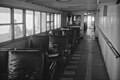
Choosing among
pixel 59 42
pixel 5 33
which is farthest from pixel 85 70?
pixel 5 33

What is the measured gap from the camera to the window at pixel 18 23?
16.4ft

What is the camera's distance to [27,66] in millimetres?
2803

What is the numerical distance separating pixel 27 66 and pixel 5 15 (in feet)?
6.71

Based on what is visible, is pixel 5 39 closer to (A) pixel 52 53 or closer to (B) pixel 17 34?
(B) pixel 17 34

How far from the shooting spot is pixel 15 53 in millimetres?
2867

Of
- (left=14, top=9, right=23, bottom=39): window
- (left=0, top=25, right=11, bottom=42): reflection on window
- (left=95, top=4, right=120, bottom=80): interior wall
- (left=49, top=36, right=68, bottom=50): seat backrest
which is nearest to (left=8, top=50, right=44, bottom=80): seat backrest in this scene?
(left=95, top=4, right=120, bottom=80): interior wall

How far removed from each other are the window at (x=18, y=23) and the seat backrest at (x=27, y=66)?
2.26 metres

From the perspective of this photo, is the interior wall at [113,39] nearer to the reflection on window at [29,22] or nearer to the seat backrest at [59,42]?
A: the seat backrest at [59,42]

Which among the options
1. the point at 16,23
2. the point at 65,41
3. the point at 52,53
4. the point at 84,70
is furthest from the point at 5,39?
the point at 84,70

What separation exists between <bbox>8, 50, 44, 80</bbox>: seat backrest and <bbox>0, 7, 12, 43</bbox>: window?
1.58 m

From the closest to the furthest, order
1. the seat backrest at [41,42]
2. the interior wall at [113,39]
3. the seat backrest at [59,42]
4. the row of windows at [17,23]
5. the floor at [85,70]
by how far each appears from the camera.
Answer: the interior wall at [113,39] → the row of windows at [17,23] → the floor at [85,70] → the seat backrest at [59,42] → the seat backrest at [41,42]

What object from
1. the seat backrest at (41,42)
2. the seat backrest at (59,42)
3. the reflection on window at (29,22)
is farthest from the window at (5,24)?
the reflection on window at (29,22)

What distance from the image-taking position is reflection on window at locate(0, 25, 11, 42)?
4.20 m

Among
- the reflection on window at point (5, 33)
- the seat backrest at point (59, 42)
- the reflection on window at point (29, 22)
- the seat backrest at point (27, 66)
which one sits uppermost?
the reflection on window at point (29, 22)
